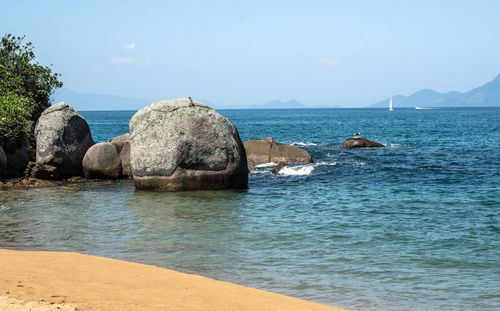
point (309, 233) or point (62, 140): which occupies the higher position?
point (62, 140)

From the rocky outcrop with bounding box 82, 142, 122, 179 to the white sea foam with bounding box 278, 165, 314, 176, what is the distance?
7957mm

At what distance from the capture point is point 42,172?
23438 millimetres

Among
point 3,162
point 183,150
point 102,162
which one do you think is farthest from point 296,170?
point 3,162

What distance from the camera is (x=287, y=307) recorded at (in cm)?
765

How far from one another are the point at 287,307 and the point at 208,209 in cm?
920

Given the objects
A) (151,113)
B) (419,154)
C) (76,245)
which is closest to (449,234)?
(76,245)

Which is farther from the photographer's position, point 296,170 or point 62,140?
point 296,170

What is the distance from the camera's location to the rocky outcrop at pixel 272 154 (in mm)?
29875

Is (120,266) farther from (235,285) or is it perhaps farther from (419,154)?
(419,154)

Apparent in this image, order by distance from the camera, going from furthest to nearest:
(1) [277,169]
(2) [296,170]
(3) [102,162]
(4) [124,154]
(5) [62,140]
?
(2) [296,170] → (1) [277,169] → (4) [124,154] → (5) [62,140] → (3) [102,162]

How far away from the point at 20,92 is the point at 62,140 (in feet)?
14.3

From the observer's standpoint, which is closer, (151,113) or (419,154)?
(151,113)

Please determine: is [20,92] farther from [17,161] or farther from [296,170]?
[296,170]

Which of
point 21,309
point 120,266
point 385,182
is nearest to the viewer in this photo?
point 21,309
